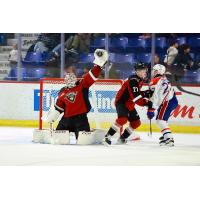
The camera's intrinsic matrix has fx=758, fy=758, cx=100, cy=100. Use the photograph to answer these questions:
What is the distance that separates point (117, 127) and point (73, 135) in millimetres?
337

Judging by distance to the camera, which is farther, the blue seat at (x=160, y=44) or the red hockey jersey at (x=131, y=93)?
the blue seat at (x=160, y=44)

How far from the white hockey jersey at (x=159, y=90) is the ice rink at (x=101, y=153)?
0.27 m

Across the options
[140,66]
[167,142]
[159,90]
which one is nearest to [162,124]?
[167,142]

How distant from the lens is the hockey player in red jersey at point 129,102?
5536 mm

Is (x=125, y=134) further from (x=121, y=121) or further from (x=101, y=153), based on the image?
(x=101, y=153)

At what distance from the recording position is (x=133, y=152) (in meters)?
5.21

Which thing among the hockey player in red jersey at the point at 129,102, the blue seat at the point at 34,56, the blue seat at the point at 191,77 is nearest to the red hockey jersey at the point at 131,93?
the hockey player in red jersey at the point at 129,102

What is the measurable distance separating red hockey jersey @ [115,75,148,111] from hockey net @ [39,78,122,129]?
135mm

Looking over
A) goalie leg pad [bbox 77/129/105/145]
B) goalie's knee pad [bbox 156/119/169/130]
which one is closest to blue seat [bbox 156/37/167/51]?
goalie's knee pad [bbox 156/119/169/130]

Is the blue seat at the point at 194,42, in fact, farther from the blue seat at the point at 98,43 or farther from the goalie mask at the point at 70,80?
the goalie mask at the point at 70,80

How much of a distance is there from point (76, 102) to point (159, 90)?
618 millimetres

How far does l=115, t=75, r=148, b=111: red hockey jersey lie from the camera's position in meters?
5.53

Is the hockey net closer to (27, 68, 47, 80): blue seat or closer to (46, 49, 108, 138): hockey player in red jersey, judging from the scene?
(46, 49, 108, 138): hockey player in red jersey

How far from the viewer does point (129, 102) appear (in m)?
5.59
